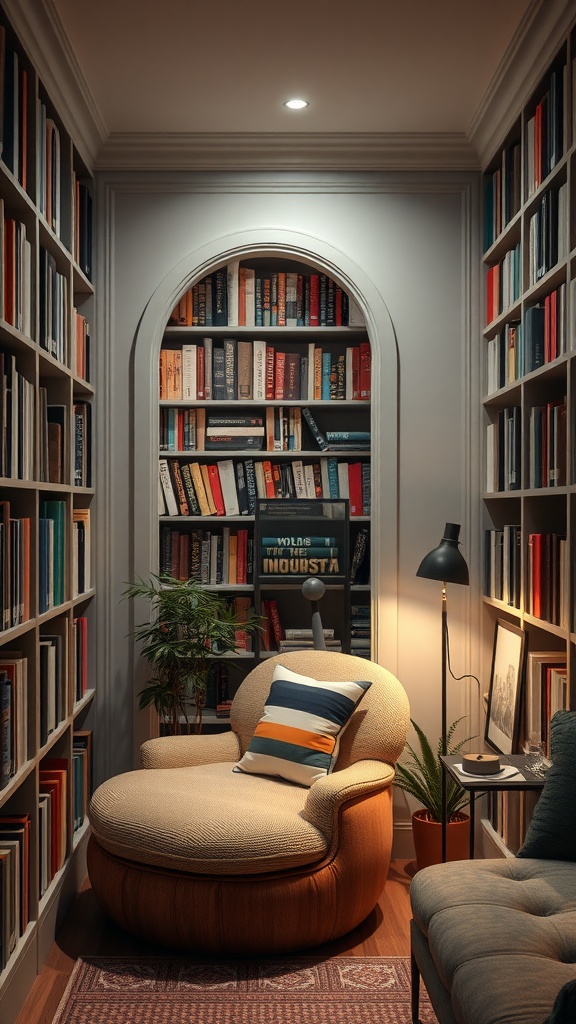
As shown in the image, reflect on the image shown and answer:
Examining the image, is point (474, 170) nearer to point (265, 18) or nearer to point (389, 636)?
point (265, 18)

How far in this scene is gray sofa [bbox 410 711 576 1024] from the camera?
172cm

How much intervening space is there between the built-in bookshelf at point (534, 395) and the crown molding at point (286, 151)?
26 cm

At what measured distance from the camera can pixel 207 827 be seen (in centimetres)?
276

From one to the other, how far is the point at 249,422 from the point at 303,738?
159 centimetres

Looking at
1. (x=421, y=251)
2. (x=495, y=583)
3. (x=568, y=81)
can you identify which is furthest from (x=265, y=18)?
(x=495, y=583)

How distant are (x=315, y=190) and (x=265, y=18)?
1.04 m

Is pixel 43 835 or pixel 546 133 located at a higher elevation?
pixel 546 133

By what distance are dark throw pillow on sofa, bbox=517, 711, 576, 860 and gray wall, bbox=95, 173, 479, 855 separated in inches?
57.8

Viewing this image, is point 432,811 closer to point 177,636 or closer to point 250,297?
point 177,636

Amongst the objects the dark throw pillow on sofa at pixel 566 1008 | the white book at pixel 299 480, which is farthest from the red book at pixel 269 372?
the dark throw pillow on sofa at pixel 566 1008

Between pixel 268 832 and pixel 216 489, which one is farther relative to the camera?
pixel 216 489

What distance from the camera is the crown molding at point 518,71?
2.67 metres

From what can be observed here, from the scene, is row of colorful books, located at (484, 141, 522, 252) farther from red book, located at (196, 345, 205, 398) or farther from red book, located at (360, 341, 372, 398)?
red book, located at (196, 345, 205, 398)

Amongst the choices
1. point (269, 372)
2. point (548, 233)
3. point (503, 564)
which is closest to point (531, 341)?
point (548, 233)
